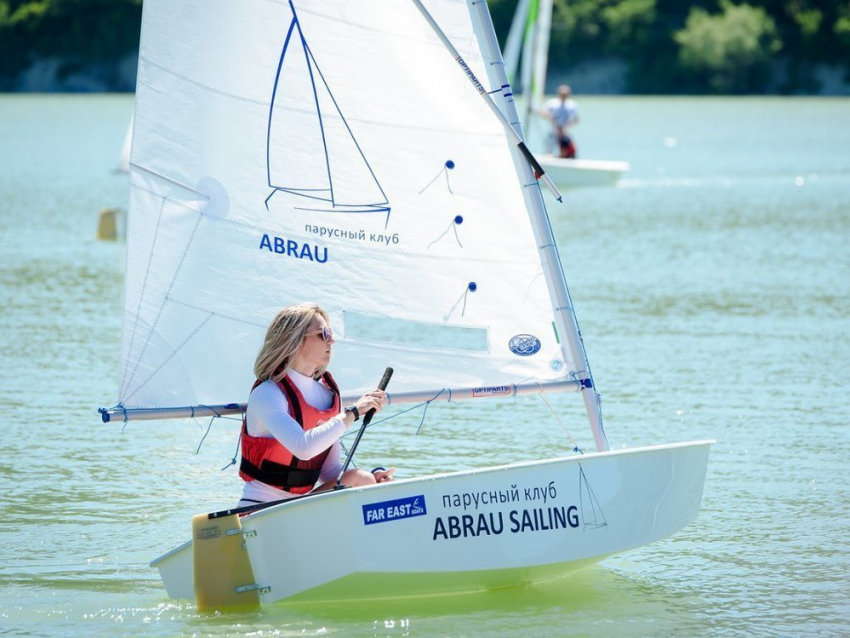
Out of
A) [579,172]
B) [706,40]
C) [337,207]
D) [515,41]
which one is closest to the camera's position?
[337,207]

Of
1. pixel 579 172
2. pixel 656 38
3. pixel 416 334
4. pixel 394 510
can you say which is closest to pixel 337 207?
pixel 394 510

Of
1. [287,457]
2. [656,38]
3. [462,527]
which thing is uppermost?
[656,38]

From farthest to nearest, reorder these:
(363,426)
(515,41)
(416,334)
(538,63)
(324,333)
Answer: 1. (538,63)
2. (515,41)
3. (416,334)
4. (363,426)
5. (324,333)

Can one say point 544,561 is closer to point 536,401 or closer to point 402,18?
point 402,18

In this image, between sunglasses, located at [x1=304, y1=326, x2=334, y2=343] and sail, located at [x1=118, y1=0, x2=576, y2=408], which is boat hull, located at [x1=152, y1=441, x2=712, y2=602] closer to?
sunglasses, located at [x1=304, y1=326, x2=334, y2=343]

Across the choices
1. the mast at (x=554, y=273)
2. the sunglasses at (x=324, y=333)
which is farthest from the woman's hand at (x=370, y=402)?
the mast at (x=554, y=273)

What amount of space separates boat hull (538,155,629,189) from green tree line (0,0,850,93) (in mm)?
55695

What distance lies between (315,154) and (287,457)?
145 centimetres

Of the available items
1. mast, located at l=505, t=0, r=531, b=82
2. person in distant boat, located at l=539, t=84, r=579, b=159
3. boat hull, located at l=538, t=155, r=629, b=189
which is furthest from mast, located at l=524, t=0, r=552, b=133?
boat hull, located at l=538, t=155, r=629, b=189

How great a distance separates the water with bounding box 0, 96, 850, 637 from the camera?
606 cm

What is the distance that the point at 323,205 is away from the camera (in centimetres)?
656

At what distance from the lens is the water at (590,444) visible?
6.06m

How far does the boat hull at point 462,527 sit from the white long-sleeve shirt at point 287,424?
7.9 inches

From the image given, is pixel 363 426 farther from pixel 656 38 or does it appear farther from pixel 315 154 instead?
pixel 656 38
